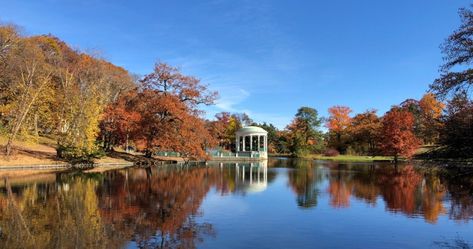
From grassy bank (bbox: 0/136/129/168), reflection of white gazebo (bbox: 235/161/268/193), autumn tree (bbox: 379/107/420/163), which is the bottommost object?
reflection of white gazebo (bbox: 235/161/268/193)

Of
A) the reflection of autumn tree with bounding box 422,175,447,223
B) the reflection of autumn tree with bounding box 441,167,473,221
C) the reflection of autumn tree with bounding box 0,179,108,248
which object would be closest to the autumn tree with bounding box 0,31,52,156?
the reflection of autumn tree with bounding box 0,179,108,248

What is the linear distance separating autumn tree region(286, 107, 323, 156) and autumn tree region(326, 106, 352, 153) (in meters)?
2.29

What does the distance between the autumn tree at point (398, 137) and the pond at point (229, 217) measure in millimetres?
31056

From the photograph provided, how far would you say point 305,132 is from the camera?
76.9 meters

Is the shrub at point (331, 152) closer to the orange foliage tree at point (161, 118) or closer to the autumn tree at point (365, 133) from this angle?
the autumn tree at point (365, 133)

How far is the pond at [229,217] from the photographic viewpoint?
9492mm

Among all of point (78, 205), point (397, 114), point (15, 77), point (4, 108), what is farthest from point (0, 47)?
point (397, 114)

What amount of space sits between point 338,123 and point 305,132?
6.53 m

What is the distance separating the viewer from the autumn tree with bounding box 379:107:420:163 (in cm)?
4947

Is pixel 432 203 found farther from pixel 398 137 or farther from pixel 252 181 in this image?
pixel 398 137

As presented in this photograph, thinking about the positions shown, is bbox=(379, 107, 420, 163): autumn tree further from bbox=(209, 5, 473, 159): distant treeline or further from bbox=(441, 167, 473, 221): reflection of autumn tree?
bbox=(441, 167, 473, 221): reflection of autumn tree

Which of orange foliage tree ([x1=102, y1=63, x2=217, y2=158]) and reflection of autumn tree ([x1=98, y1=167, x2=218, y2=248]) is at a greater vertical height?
orange foliage tree ([x1=102, y1=63, x2=217, y2=158])

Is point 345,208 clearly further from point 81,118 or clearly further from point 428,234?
point 81,118

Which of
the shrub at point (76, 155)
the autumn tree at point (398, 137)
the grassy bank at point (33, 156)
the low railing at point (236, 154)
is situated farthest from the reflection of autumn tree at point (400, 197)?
the low railing at point (236, 154)
